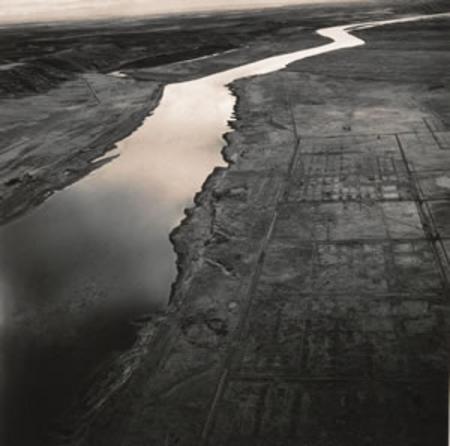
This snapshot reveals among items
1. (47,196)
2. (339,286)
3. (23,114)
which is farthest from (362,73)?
(339,286)

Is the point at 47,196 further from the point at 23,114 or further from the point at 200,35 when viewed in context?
the point at 200,35

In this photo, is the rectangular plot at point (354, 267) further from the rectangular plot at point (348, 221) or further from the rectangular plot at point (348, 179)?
the rectangular plot at point (348, 179)

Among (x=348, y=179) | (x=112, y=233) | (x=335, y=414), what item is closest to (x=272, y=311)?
(x=335, y=414)

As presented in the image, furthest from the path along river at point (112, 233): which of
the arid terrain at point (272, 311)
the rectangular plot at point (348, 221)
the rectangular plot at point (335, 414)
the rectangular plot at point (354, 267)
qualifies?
the rectangular plot at point (335, 414)

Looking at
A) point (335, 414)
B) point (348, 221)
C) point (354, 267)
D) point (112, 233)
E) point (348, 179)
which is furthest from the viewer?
point (348, 179)

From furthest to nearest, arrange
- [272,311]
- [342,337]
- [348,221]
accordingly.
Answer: [348,221] < [272,311] < [342,337]

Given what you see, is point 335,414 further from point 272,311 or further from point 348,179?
point 348,179
